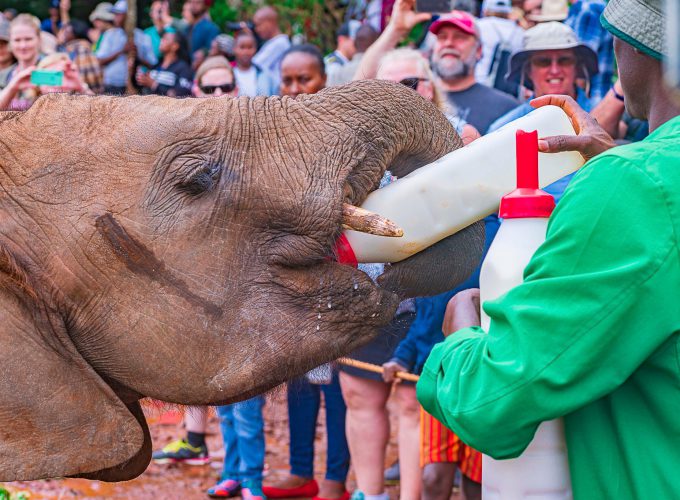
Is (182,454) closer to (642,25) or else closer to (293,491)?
(293,491)

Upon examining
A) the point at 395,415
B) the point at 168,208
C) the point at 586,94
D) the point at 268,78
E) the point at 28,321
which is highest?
the point at 168,208

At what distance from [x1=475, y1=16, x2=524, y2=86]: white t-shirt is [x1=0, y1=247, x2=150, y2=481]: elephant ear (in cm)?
596

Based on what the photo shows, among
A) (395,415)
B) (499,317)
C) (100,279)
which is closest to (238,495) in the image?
(395,415)

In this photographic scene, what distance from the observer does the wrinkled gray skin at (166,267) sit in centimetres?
271

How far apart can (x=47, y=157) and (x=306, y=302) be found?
2.62 ft

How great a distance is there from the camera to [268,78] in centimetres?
1078

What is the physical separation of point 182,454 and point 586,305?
236 inches

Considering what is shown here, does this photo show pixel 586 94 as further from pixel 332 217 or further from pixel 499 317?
pixel 499 317

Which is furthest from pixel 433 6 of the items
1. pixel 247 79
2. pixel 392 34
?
pixel 247 79

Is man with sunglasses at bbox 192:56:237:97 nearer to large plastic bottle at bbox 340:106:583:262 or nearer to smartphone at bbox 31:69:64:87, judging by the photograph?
smartphone at bbox 31:69:64:87

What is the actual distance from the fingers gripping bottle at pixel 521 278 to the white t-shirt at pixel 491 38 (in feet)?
19.1

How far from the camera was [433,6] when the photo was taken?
7277 millimetres

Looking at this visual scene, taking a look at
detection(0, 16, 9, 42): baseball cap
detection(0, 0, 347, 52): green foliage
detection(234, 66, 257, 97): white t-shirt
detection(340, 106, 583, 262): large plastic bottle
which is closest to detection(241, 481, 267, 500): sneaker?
detection(340, 106, 583, 262): large plastic bottle

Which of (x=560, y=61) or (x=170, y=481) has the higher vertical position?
(x=560, y=61)
